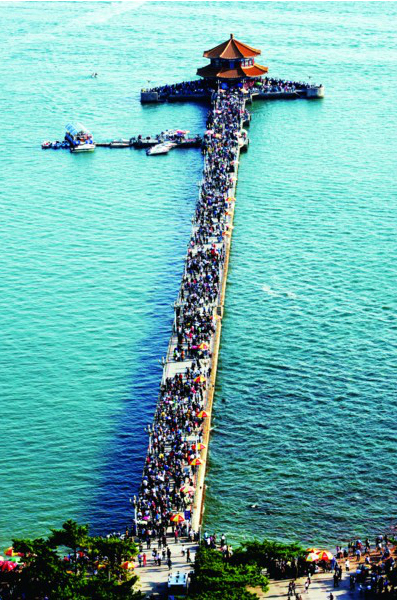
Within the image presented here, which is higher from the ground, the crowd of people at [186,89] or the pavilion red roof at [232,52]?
the pavilion red roof at [232,52]

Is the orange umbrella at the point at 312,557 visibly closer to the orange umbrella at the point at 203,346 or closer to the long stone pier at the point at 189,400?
the long stone pier at the point at 189,400

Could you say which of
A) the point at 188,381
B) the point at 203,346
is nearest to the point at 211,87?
the point at 203,346

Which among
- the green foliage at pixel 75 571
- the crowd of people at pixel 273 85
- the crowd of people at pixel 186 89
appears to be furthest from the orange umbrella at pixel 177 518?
the crowd of people at pixel 186 89

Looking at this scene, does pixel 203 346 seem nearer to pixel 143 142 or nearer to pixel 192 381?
pixel 192 381

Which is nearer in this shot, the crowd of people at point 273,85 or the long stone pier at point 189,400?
the long stone pier at point 189,400

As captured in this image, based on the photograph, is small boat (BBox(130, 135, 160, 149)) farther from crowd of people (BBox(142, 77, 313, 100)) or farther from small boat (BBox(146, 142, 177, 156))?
crowd of people (BBox(142, 77, 313, 100))

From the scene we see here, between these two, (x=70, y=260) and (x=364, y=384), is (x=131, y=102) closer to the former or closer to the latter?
(x=70, y=260)
